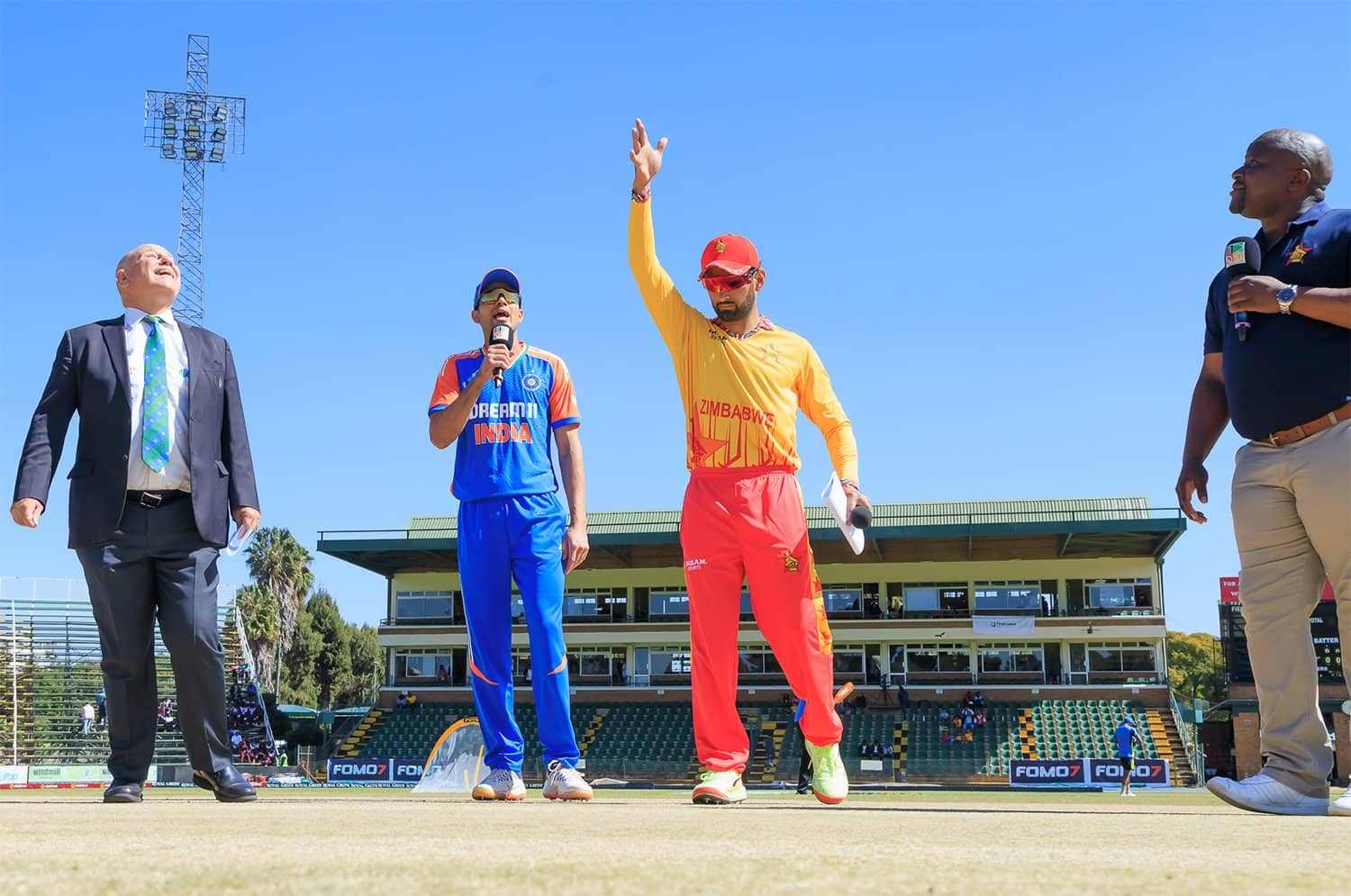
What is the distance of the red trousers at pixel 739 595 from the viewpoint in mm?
5422

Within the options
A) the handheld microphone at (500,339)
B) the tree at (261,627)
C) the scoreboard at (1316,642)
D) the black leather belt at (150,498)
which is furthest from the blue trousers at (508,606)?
the tree at (261,627)

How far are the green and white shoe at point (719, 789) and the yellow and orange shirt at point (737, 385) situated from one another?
51.4 inches

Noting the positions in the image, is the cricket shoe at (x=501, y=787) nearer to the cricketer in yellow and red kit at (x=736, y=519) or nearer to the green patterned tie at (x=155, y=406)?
the cricketer in yellow and red kit at (x=736, y=519)

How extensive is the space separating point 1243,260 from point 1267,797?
194 cm

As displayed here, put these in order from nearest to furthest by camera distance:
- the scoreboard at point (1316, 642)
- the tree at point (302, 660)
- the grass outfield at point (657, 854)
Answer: the grass outfield at point (657, 854), the scoreboard at point (1316, 642), the tree at point (302, 660)

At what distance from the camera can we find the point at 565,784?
5.34 meters

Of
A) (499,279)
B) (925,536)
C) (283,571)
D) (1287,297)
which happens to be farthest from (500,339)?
(283,571)

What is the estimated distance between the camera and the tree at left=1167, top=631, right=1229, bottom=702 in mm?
68625


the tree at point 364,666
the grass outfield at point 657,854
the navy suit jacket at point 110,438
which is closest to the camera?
the grass outfield at point 657,854

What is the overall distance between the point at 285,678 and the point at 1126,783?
2062 inches

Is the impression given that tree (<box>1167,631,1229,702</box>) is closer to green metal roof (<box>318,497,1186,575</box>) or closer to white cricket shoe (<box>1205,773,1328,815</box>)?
green metal roof (<box>318,497,1186,575</box>)

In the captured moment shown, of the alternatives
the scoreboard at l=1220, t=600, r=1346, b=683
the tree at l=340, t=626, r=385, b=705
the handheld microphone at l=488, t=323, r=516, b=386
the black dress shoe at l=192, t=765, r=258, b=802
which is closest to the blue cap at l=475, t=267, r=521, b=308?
the handheld microphone at l=488, t=323, r=516, b=386

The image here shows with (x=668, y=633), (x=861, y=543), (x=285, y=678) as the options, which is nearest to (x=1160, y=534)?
(x=668, y=633)

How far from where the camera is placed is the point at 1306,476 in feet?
15.0
